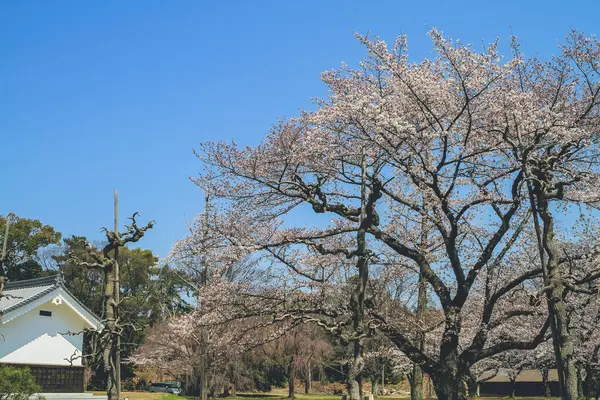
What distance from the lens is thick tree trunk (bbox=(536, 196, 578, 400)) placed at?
29.9 ft

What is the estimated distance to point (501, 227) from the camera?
12727 millimetres

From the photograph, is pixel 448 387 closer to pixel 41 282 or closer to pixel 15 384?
pixel 15 384

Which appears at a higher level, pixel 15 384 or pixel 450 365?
pixel 450 365

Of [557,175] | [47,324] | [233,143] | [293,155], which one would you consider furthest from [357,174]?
[47,324]

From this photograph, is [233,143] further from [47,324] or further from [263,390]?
[263,390]

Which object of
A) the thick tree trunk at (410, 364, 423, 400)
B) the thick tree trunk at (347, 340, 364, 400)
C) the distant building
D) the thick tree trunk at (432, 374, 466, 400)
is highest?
the thick tree trunk at (347, 340, 364, 400)

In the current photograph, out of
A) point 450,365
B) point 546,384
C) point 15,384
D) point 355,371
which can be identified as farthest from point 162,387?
point 355,371

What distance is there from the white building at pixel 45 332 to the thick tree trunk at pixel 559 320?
62.0 feet

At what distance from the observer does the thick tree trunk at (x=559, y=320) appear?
9.12m

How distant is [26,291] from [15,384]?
1146cm

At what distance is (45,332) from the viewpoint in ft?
79.7

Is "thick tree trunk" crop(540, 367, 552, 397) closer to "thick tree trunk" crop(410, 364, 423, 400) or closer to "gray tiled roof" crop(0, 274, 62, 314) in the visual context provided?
"thick tree trunk" crop(410, 364, 423, 400)

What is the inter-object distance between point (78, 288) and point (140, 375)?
959 centimetres

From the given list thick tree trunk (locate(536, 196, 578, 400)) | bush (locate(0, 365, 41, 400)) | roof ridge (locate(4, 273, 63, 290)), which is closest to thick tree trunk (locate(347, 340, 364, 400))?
thick tree trunk (locate(536, 196, 578, 400))
